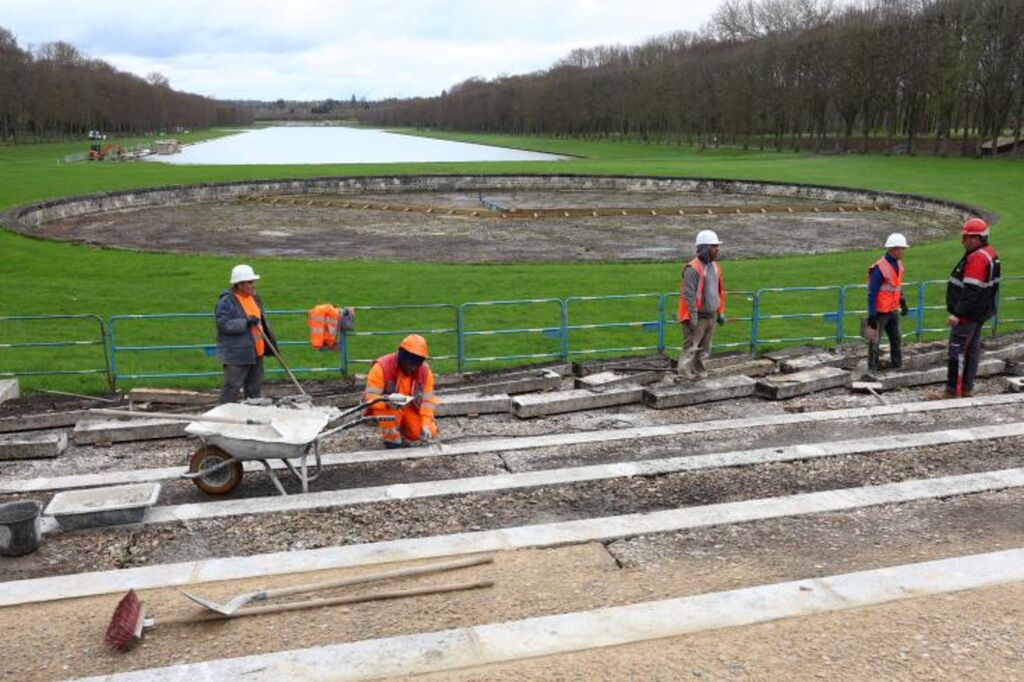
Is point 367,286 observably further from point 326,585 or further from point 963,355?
point 326,585

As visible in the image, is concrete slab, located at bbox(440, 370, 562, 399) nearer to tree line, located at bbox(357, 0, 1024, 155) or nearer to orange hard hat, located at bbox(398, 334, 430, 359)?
orange hard hat, located at bbox(398, 334, 430, 359)

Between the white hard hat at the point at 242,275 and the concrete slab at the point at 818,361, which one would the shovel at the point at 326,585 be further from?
the concrete slab at the point at 818,361

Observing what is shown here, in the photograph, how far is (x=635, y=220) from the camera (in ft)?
115

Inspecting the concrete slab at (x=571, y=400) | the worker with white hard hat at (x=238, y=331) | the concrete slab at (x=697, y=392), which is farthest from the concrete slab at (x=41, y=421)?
the concrete slab at (x=697, y=392)

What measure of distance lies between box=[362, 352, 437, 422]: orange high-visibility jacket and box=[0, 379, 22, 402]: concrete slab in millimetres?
5298

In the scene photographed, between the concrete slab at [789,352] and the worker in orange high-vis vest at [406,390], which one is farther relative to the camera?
the concrete slab at [789,352]

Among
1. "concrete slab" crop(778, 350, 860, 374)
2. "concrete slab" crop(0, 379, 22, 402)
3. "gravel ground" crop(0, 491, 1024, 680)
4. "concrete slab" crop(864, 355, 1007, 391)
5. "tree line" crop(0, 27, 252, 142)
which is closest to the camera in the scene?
"gravel ground" crop(0, 491, 1024, 680)

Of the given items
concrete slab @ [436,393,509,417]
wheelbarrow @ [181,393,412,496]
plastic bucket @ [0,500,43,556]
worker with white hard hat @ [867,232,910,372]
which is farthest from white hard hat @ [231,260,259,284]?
worker with white hard hat @ [867,232,910,372]

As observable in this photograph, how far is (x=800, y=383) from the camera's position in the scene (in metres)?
11.2

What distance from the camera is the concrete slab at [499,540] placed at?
6.26 m

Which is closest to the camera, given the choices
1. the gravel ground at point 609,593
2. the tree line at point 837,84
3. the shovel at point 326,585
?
the gravel ground at point 609,593

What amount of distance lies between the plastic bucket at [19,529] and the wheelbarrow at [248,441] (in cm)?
128

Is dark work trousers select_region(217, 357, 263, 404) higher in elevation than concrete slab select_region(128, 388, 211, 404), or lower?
higher

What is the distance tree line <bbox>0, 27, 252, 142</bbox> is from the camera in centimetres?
9150
